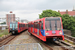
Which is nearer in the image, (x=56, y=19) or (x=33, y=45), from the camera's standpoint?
(x=33, y=45)

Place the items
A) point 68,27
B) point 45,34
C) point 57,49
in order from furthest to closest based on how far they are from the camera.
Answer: point 68,27 < point 45,34 < point 57,49

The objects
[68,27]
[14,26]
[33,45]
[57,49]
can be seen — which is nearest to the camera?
[33,45]

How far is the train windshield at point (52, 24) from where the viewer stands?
10688 millimetres

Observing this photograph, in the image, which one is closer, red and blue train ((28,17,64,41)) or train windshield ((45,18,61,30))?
red and blue train ((28,17,64,41))

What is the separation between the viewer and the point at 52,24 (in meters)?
10.8

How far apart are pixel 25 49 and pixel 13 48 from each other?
854mm

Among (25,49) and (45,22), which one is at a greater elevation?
(45,22)

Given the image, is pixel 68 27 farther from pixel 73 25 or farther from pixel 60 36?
pixel 60 36

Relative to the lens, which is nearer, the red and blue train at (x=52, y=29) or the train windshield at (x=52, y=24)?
the red and blue train at (x=52, y=29)

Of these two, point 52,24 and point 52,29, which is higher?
point 52,24

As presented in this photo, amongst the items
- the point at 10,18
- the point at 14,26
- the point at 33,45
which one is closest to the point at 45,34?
the point at 33,45

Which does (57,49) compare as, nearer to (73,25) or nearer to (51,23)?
(51,23)

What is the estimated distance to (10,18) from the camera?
91125mm

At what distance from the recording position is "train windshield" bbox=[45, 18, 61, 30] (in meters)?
10.7
